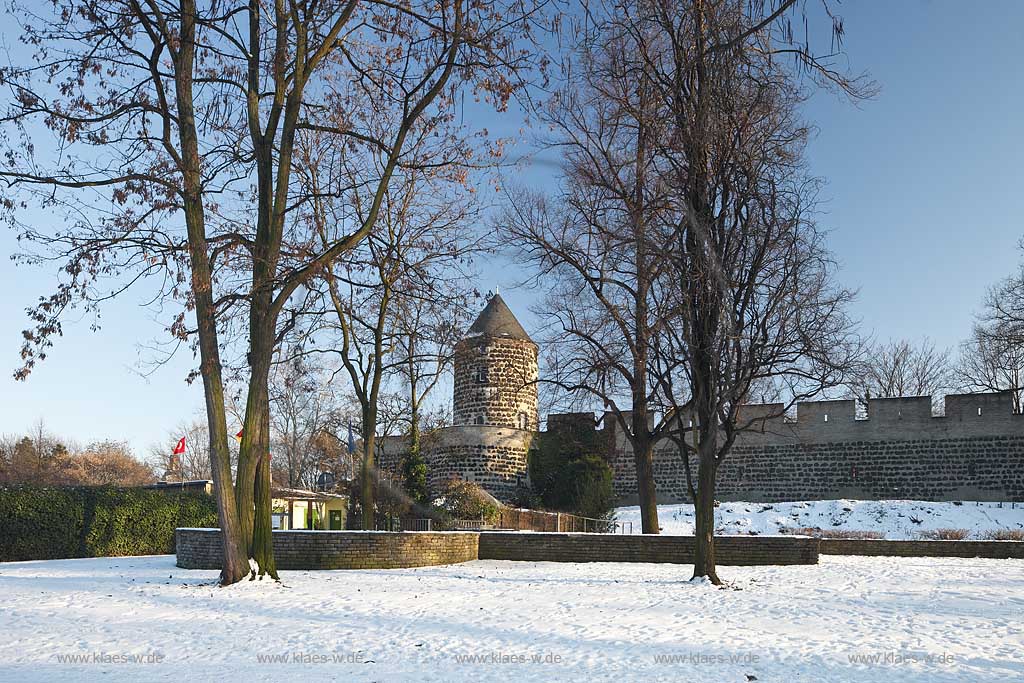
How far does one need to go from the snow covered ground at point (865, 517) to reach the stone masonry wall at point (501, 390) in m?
7.42

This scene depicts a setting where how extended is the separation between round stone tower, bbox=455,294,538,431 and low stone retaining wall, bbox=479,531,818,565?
14722 millimetres

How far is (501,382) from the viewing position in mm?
32938

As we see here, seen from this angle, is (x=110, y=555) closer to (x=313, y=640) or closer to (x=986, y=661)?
(x=313, y=640)

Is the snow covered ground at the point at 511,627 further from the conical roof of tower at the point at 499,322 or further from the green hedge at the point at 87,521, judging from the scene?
the conical roof of tower at the point at 499,322

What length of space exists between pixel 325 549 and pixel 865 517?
17131mm

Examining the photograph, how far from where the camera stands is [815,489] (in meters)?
29.7

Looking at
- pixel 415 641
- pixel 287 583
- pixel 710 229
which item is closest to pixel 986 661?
pixel 415 641

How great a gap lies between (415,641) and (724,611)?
4.12m

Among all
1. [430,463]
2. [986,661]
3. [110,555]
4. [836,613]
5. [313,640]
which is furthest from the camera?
[430,463]

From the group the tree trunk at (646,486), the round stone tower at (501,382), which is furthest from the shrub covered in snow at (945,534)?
the round stone tower at (501,382)

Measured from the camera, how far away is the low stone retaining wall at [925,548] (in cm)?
1848

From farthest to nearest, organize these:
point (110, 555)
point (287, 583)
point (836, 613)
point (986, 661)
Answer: point (110, 555) → point (287, 583) → point (836, 613) → point (986, 661)

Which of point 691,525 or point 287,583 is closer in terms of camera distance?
point 287,583

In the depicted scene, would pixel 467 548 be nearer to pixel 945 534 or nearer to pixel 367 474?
pixel 367 474
